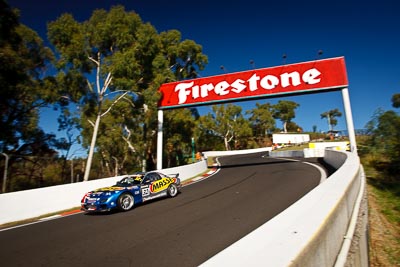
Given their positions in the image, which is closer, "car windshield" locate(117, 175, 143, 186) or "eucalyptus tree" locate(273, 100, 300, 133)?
"car windshield" locate(117, 175, 143, 186)

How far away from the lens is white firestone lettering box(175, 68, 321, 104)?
53.0ft

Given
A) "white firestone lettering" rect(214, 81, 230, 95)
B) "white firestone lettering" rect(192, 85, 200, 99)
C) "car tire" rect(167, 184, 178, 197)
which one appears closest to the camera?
"car tire" rect(167, 184, 178, 197)

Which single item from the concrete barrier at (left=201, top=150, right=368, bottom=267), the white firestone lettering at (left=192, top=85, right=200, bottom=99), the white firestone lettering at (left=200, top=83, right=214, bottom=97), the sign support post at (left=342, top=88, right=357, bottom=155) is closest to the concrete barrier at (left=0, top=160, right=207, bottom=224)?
the white firestone lettering at (left=192, top=85, right=200, bottom=99)

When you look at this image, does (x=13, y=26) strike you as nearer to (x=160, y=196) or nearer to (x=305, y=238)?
(x=160, y=196)

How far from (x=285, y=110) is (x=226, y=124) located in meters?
38.8

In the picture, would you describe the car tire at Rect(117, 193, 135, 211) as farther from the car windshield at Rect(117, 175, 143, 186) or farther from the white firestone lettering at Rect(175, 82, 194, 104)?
the white firestone lettering at Rect(175, 82, 194, 104)

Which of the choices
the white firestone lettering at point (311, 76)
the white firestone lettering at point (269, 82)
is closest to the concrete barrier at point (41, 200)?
the white firestone lettering at point (269, 82)

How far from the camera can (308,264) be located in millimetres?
1931

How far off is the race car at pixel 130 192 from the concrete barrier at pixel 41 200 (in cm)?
229

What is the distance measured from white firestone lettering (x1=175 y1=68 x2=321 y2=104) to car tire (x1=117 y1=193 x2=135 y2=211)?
1141 centimetres

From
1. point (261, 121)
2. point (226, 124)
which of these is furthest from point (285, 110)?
point (226, 124)

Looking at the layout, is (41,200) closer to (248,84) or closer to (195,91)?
(195,91)

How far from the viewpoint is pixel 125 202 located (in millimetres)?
8562

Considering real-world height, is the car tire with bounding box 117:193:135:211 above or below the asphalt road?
above
